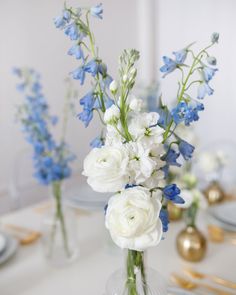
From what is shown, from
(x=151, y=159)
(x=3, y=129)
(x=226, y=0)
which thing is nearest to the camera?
(x=151, y=159)

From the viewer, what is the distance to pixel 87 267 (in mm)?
1242

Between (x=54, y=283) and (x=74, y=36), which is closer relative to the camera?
(x=74, y=36)

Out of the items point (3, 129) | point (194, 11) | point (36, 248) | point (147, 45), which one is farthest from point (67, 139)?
point (36, 248)

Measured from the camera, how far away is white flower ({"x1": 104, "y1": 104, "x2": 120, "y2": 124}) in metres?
0.72

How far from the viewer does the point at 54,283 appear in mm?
1162

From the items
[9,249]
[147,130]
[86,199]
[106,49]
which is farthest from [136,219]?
[106,49]

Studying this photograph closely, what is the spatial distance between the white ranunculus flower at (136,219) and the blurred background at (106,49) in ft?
4.91

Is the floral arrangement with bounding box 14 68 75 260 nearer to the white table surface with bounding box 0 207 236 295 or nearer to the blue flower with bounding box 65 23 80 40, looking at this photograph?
the white table surface with bounding box 0 207 236 295

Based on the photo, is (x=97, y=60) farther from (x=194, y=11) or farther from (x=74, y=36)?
(x=194, y=11)

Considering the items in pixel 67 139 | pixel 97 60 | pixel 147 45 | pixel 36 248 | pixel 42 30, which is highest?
pixel 97 60

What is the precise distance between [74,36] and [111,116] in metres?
0.16

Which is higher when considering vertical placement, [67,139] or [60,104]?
[60,104]

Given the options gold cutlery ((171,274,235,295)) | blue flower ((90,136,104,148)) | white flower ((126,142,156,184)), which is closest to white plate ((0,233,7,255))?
gold cutlery ((171,274,235,295))

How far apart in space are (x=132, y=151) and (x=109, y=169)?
0.05m
